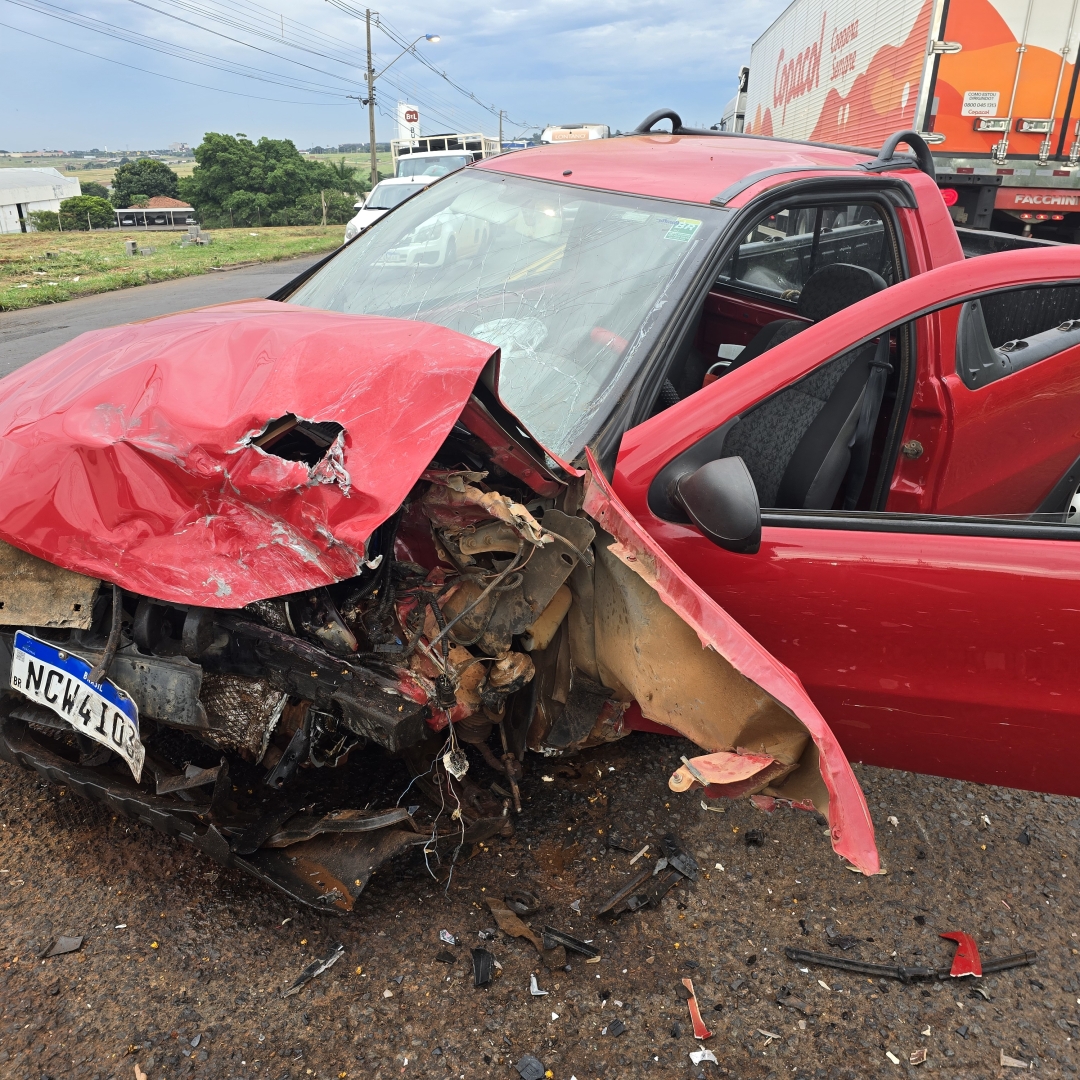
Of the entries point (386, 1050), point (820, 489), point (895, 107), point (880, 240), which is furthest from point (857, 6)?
point (386, 1050)

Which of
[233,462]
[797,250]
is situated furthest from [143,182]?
[233,462]

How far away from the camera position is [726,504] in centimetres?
193

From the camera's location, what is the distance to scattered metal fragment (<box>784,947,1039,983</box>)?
215cm

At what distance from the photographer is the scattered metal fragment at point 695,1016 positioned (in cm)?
197

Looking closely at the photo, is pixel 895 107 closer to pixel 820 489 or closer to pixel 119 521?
pixel 820 489

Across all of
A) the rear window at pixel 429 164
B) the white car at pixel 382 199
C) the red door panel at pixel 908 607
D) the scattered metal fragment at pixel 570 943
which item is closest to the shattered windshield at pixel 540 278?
the red door panel at pixel 908 607

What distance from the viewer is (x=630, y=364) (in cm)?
232

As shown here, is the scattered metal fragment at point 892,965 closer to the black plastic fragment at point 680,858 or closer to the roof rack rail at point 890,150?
the black plastic fragment at point 680,858

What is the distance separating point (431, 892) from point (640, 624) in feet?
3.22

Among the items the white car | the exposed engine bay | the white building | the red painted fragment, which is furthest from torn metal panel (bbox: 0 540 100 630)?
the white building

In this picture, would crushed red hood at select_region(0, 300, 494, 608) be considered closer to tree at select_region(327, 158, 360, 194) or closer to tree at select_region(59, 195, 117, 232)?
tree at select_region(59, 195, 117, 232)

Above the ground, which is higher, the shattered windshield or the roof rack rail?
the roof rack rail

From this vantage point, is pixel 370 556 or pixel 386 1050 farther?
pixel 370 556

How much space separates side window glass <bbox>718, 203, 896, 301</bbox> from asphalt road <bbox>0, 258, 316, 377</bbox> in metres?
6.02
